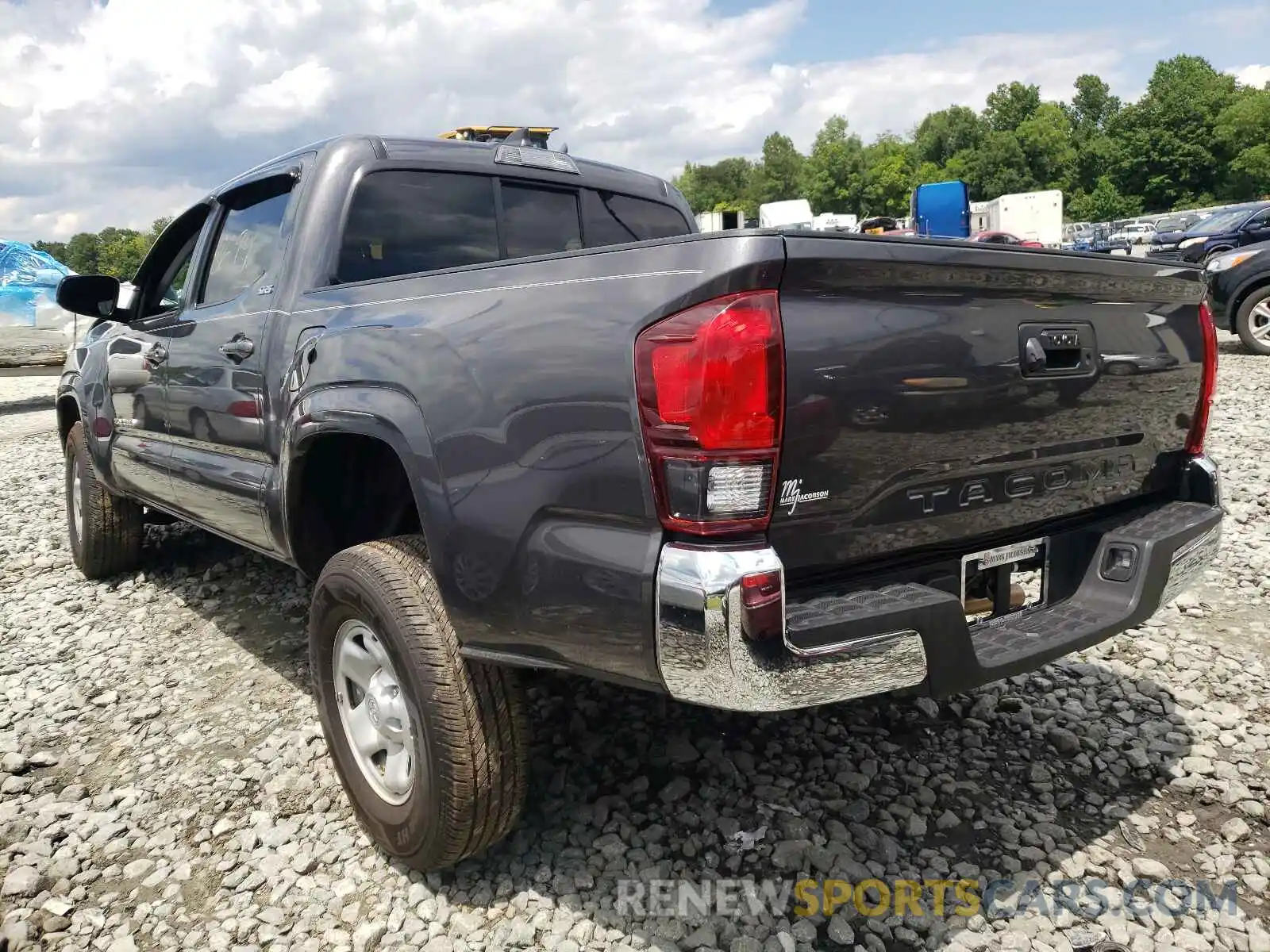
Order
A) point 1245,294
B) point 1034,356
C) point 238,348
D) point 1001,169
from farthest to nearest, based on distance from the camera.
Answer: point 1001,169, point 1245,294, point 238,348, point 1034,356

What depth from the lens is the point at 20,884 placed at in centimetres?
254

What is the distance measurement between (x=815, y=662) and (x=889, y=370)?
62 centimetres

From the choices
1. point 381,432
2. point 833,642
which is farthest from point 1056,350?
point 381,432

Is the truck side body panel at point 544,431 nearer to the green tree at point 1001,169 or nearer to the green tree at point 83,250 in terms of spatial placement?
the green tree at point 1001,169

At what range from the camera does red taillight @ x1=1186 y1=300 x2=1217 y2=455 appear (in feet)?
8.95

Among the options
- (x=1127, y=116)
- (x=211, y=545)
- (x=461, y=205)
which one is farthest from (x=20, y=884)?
(x=1127, y=116)

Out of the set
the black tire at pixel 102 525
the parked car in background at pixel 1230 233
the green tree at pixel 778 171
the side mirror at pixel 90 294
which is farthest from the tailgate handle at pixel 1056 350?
the green tree at pixel 778 171

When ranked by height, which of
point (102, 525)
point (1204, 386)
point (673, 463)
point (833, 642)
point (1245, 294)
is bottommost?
point (102, 525)

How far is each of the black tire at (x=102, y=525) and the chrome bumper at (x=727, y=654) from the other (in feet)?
13.7

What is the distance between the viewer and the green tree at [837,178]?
8856 centimetres

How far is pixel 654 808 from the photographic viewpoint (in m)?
2.75

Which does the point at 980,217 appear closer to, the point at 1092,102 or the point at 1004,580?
the point at 1004,580

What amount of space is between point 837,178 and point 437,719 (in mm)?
94257

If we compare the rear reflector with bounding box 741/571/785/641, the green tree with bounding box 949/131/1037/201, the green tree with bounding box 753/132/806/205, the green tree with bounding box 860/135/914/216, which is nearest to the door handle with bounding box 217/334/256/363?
the rear reflector with bounding box 741/571/785/641
